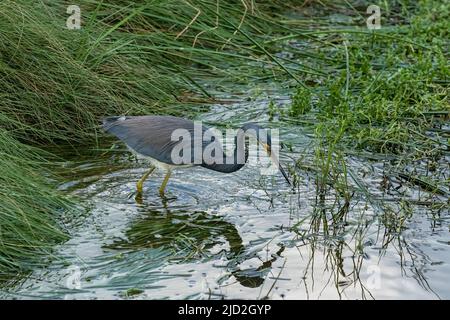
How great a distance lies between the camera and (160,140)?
7062mm

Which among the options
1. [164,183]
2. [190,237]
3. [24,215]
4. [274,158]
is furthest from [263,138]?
[24,215]

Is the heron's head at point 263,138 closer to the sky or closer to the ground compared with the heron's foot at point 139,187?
closer to the sky

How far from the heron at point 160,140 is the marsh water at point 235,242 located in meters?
0.19

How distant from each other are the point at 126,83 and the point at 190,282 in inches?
124

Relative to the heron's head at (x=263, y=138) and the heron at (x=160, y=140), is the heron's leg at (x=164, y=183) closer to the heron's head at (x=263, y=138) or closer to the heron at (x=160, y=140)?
the heron at (x=160, y=140)

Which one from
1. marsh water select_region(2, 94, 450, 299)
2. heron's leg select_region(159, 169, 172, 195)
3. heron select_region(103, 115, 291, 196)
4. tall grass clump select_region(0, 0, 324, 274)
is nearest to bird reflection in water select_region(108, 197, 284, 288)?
marsh water select_region(2, 94, 450, 299)

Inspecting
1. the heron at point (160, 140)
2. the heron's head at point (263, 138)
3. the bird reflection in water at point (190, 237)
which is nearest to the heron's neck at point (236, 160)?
the heron at point (160, 140)

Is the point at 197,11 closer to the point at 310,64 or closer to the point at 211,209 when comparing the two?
the point at 310,64

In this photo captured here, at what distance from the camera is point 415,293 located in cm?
546

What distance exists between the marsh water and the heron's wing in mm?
300

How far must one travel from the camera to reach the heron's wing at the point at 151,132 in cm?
703

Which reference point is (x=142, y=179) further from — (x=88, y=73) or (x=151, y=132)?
(x=88, y=73)

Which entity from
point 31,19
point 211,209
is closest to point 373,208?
point 211,209
